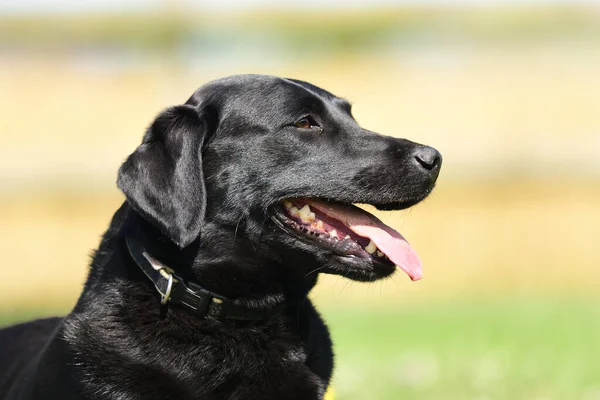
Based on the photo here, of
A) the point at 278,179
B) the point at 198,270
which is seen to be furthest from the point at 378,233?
the point at 198,270

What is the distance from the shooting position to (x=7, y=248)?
13.6 meters

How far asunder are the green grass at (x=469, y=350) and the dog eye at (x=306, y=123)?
108 cm

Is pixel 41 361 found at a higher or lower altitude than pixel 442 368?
higher

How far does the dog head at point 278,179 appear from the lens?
152 inches

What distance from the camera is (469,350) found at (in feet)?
28.1

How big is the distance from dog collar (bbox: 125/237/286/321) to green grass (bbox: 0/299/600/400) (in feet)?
2.21

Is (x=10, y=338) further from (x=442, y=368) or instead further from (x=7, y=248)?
(x=7, y=248)

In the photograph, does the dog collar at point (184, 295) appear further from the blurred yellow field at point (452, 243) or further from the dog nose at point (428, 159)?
the blurred yellow field at point (452, 243)

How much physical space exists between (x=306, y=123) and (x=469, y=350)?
4976mm

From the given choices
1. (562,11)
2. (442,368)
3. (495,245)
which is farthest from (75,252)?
(562,11)

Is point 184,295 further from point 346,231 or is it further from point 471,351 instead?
point 471,351

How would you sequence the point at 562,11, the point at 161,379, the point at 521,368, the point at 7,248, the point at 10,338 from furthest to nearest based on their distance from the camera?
the point at 562,11 → the point at 7,248 → the point at 521,368 → the point at 10,338 → the point at 161,379

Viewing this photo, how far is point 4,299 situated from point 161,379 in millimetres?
9320

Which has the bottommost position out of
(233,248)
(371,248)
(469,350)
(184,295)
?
(469,350)
